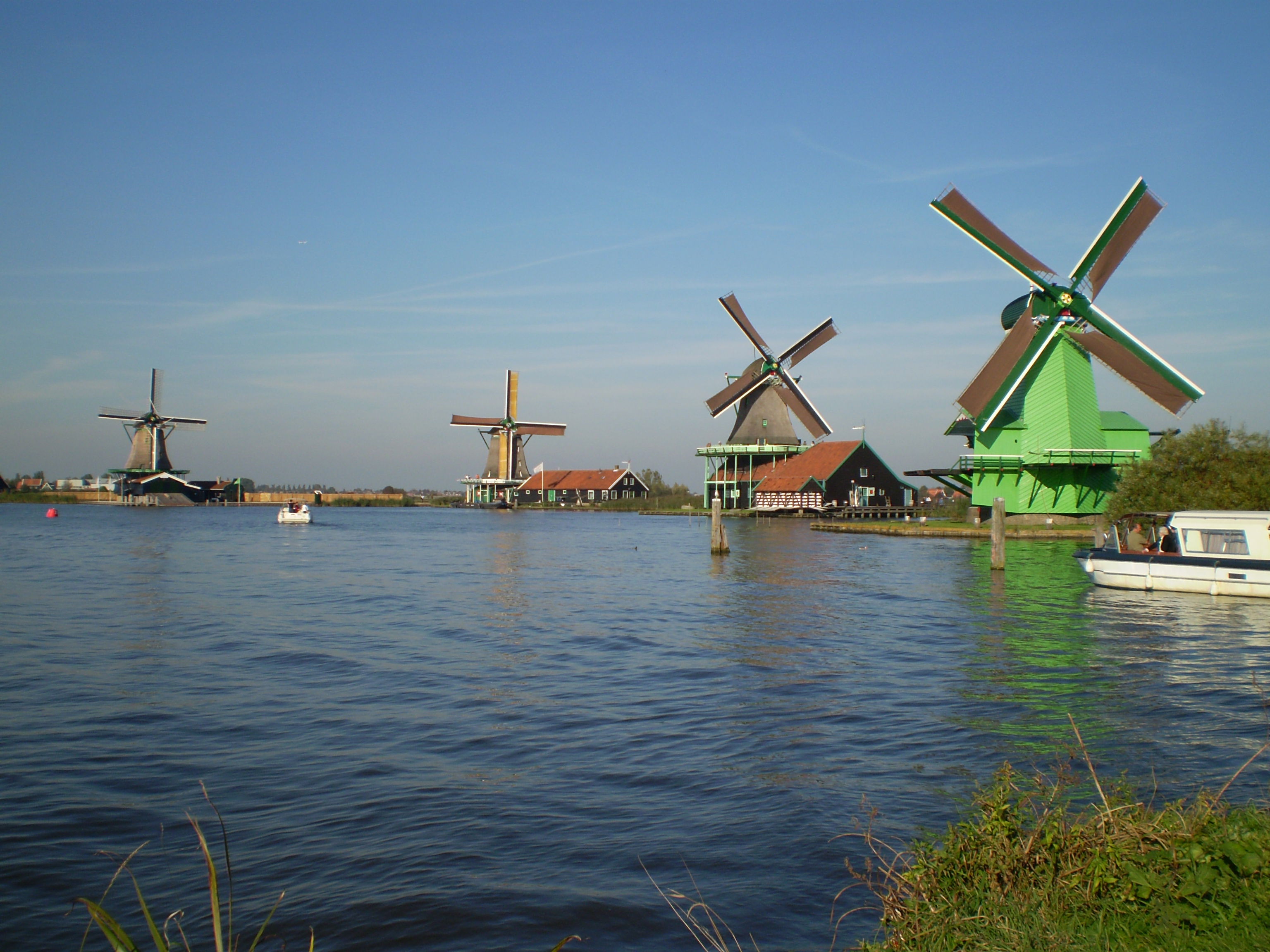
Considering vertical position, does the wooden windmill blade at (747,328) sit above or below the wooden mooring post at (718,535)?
above

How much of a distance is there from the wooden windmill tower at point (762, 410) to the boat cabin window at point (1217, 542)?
134ft

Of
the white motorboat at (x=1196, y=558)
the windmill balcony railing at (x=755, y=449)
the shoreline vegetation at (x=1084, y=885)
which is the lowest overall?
the shoreline vegetation at (x=1084, y=885)

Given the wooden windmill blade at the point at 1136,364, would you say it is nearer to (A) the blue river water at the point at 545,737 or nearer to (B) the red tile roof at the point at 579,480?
(A) the blue river water at the point at 545,737

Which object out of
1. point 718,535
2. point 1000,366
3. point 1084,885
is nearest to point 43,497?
point 718,535

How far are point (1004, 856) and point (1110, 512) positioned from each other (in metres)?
28.2

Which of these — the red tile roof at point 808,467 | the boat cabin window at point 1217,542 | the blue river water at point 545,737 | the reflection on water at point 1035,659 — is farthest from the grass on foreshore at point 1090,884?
the red tile roof at point 808,467

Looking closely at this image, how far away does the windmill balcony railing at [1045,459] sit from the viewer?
1449 inches

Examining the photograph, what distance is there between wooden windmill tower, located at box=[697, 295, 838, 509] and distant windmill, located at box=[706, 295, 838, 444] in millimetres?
28

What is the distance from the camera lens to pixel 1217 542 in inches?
795

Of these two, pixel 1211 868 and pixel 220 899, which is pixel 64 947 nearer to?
pixel 220 899

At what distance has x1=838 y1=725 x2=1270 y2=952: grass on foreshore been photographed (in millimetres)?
3738

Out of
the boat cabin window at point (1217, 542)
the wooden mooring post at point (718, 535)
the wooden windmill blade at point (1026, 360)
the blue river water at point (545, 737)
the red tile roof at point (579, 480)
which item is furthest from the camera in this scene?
the red tile roof at point (579, 480)

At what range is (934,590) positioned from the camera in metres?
22.5

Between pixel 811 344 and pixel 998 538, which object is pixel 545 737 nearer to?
pixel 998 538
